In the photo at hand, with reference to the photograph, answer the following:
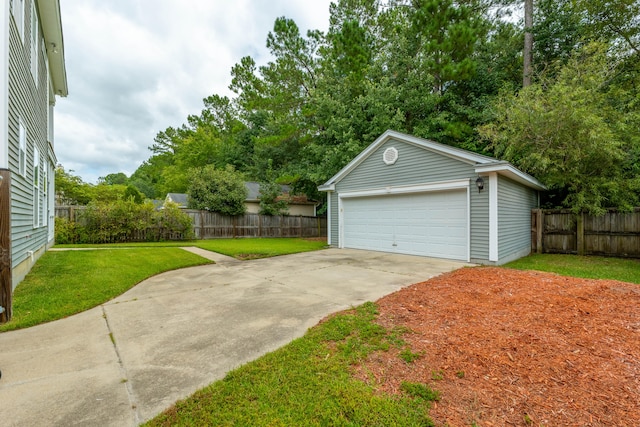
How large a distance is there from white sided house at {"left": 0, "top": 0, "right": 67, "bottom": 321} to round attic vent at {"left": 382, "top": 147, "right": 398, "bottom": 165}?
8.72 metres

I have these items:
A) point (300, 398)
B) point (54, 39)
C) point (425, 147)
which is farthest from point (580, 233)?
point (54, 39)

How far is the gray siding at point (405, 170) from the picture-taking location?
8273 millimetres

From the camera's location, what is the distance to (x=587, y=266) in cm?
716

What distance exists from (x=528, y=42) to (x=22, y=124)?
1731 centimetres

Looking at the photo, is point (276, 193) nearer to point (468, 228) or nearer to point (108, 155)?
point (468, 228)

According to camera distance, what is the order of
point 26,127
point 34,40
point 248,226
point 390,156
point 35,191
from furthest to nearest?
point 248,226 < point 390,156 < point 35,191 < point 34,40 < point 26,127

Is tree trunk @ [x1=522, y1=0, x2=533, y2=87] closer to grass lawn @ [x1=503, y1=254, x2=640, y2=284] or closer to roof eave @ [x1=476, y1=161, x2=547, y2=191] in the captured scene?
roof eave @ [x1=476, y1=161, x2=547, y2=191]

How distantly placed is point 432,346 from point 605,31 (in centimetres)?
1608

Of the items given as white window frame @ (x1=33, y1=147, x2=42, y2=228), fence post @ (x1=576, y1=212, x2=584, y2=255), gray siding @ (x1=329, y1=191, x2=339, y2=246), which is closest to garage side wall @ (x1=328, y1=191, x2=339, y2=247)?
gray siding @ (x1=329, y1=191, x2=339, y2=246)

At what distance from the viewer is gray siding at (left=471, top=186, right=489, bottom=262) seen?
755 cm

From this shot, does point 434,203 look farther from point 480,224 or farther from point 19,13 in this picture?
point 19,13

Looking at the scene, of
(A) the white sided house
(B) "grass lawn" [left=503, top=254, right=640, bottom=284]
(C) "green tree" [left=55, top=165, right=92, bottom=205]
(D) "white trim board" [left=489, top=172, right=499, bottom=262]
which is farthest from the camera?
(C) "green tree" [left=55, top=165, right=92, bottom=205]

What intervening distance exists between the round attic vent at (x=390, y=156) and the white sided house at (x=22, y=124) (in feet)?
28.6

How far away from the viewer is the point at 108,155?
38781 mm
